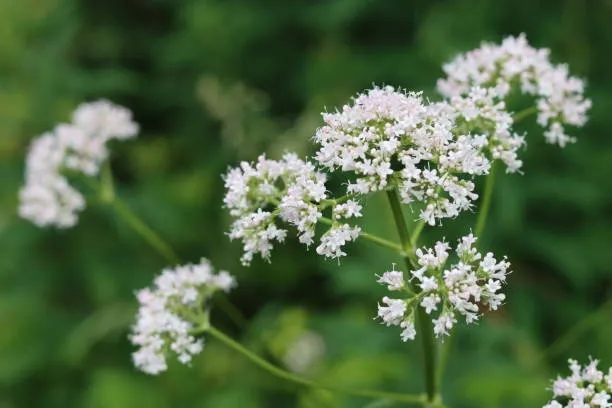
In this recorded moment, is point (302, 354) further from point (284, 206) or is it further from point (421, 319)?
point (284, 206)

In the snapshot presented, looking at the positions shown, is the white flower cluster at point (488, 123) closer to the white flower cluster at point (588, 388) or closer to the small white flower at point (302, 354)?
the white flower cluster at point (588, 388)

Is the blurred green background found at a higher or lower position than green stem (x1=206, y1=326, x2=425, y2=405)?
higher

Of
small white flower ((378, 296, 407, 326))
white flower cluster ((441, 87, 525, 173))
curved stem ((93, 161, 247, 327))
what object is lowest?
small white flower ((378, 296, 407, 326))

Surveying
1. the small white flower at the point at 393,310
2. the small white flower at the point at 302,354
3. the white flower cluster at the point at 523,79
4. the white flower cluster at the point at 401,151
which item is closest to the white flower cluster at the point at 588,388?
the small white flower at the point at 393,310

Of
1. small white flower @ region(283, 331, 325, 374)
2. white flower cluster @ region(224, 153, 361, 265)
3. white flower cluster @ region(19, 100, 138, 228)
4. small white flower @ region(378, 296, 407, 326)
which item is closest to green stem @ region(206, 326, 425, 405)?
white flower cluster @ region(224, 153, 361, 265)

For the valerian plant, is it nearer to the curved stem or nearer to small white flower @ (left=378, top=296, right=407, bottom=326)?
small white flower @ (left=378, top=296, right=407, bottom=326)

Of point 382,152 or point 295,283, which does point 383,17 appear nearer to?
point 295,283

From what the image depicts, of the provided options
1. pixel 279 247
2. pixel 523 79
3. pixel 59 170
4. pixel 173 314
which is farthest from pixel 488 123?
pixel 279 247
